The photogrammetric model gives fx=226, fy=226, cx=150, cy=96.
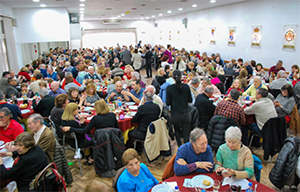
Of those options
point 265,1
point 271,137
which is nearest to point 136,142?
point 271,137

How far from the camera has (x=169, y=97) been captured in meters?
4.69

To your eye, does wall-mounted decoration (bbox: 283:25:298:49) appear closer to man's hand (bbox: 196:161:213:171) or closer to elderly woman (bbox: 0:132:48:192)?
man's hand (bbox: 196:161:213:171)

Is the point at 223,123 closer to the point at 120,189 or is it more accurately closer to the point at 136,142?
the point at 136,142

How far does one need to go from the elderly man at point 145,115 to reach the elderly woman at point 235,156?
1.65m

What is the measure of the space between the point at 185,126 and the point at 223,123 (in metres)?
0.98

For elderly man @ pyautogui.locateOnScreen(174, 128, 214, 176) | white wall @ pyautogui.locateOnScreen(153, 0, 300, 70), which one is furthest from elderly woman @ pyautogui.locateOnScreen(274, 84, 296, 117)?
white wall @ pyautogui.locateOnScreen(153, 0, 300, 70)

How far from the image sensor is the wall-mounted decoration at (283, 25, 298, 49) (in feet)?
27.2

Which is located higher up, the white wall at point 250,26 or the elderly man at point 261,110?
the white wall at point 250,26

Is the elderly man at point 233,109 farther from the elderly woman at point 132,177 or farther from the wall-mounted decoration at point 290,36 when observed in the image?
the wall-mounted decoration at point 290,36

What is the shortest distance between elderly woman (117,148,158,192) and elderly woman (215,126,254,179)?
2.80 feet

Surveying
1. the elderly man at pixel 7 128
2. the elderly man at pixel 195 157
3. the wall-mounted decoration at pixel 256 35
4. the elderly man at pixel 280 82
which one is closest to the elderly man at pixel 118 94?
the elderly man at pixel 7 128

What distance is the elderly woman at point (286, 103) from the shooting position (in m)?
4.75

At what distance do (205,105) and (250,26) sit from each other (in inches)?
308

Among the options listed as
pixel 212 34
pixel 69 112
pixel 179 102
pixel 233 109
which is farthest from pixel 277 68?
pixel 69 112
